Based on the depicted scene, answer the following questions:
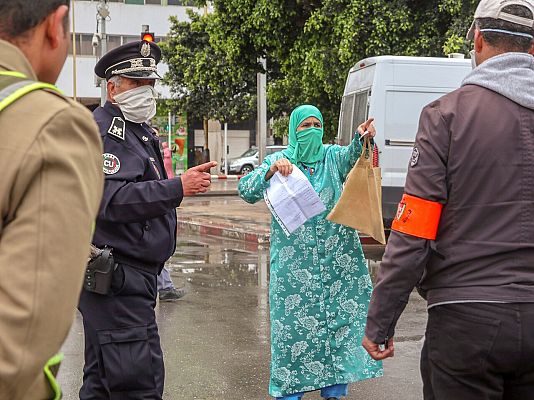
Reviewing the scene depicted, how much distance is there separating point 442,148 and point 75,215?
1504mm

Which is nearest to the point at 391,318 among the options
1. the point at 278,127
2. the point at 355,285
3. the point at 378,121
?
the point at 355,285

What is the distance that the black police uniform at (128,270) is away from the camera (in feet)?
11.5

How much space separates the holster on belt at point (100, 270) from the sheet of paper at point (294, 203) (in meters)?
1.54

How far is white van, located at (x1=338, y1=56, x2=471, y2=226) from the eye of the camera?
1241cm

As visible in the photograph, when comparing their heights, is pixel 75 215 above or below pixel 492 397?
above

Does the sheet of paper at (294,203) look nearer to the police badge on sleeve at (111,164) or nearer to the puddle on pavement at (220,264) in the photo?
the police badge on sleeve at (111,164)

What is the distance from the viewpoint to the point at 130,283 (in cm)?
357

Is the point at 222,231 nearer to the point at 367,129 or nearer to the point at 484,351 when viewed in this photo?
the point at 367,129

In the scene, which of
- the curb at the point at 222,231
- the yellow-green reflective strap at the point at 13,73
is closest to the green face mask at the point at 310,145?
the yellow-green reflective strap at the point at 13,73

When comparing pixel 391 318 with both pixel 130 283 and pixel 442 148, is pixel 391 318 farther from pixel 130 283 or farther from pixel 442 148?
pixel 130 283

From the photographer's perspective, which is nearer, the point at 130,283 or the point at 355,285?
the point at 130,283

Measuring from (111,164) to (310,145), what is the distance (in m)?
1.79

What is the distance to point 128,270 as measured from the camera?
3.57m

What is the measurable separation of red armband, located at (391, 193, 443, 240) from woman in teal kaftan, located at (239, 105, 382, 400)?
7.29 feet
